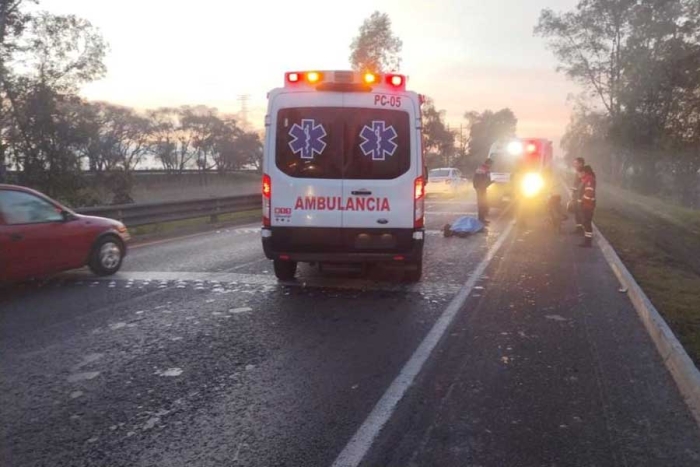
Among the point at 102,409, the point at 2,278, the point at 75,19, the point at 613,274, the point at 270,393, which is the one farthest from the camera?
the point at 75,19

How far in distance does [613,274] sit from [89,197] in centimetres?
1922

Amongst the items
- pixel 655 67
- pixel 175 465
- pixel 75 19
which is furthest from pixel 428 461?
pixel 655 67

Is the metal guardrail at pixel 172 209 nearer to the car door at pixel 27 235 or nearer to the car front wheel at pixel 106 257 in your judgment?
the car front wheel at pixel 106 257

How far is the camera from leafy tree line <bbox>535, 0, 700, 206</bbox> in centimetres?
Result: 2666

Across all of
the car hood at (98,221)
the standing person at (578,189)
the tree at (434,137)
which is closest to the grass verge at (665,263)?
Answer: the standing person at (578,189)

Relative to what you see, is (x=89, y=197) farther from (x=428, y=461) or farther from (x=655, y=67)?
(x=655, y=67)

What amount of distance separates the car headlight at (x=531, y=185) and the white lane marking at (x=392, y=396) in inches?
573

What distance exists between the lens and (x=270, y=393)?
4418 millimetres

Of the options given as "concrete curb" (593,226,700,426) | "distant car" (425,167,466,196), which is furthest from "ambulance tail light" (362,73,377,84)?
"distant car" (425,167,466,196)

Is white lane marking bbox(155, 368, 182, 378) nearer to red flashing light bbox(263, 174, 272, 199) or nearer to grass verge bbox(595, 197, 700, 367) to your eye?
red flashing light bbox(263, 174, 272, 199)

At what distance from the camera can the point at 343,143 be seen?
7570mm

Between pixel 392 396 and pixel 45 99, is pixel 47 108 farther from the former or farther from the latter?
pixel 392 396

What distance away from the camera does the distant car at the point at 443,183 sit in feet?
96.4

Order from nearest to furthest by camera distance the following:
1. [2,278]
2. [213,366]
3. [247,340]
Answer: [213,366] → [247,340] → [2,278]
